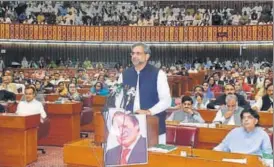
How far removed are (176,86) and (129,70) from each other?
13484 mm

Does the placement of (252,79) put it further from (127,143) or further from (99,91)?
(127,143)

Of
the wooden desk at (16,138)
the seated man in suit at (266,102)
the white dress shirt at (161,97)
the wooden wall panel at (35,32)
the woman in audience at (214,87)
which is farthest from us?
the wooden wall panel at (35,32)

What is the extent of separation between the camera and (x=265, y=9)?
23359mm

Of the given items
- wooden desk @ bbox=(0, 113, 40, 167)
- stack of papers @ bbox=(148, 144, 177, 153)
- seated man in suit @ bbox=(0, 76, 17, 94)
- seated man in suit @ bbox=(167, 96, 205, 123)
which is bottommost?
wooden desk @ bbox=(0, 113, 40, 167)

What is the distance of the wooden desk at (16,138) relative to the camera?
296 inches

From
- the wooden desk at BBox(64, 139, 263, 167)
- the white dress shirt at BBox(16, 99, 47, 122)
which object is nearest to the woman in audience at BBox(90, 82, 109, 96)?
the white dress shirt at BBox(16, 99, 47, 122)

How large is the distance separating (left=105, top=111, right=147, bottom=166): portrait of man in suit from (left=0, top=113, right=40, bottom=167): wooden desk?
181 inches

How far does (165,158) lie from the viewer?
430 centimetres

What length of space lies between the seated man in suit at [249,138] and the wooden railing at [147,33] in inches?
747

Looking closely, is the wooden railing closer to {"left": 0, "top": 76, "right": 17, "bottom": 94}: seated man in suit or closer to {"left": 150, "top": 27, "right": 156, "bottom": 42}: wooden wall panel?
{"left": 150, "top": 27, "right": 156, "bottom": 42}: wooden wall panel

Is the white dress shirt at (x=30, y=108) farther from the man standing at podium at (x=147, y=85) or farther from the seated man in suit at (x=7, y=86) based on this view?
the man standing at podium at (x=147, y=85)

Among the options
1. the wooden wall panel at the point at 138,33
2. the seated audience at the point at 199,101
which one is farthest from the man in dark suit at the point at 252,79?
the wooden wall panel at the point at 138,33

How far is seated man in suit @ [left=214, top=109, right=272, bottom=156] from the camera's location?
5.08 m

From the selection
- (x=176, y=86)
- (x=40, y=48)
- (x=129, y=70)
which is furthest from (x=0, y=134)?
(x=40, y=48)
